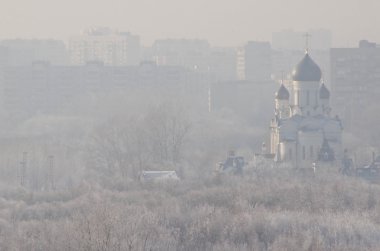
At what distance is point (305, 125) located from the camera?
37.3 meters

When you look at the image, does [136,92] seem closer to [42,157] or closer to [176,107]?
[176,107]

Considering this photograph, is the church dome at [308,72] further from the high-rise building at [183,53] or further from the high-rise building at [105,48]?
the high-rise building at [105,48]

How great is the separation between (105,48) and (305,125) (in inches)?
2602

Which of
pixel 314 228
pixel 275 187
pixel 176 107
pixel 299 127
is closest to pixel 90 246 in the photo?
pixel 314 228

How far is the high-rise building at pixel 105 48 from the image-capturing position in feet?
333

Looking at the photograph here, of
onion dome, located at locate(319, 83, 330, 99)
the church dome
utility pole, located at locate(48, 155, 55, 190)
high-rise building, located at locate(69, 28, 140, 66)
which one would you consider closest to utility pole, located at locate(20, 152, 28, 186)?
utility pole, located at locate(48, 155, 55, 190)

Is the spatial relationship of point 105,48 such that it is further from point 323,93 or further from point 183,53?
point 323,93

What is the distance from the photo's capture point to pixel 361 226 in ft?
72.6

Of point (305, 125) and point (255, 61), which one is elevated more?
point (255, 61)

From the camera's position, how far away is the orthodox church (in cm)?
3672

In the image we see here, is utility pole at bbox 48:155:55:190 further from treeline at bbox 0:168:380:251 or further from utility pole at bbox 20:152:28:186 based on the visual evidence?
treeline at bbox 0:168:380:251

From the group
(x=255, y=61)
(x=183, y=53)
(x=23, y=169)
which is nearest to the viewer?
(x=23, y=169)

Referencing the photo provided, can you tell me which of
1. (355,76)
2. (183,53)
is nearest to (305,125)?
(355,76)

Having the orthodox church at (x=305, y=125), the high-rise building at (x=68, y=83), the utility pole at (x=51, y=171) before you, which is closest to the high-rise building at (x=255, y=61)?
the high-rise building at (x=68, y=83)
